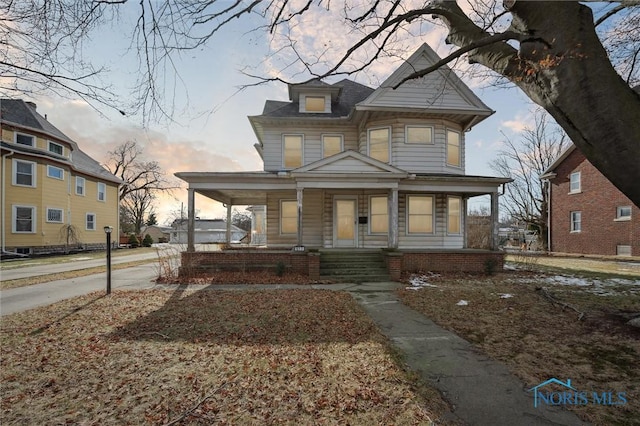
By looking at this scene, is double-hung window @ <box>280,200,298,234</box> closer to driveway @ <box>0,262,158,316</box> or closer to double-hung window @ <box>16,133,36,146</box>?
driveway @ <box>0,262,158,316</box>

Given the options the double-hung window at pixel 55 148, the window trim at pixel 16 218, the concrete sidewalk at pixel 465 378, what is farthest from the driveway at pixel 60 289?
the double-hung window at pixel 55 148

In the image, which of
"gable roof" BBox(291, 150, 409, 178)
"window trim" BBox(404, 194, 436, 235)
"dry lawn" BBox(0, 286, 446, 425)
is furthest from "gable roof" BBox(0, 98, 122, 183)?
"window trim" BBox(404, 194, 436, 235)

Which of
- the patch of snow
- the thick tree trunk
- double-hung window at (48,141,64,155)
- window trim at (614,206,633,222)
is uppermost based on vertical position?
double-hung window at (48,141,64,155)

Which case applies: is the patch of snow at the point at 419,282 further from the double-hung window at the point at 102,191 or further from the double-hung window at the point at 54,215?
the double-hung window at the point at 102,191

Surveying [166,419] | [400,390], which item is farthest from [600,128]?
[166,419]

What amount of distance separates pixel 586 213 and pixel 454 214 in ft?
43.3

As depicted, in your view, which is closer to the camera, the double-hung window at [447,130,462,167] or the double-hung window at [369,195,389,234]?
the double-hung window at [369,195,389,234]

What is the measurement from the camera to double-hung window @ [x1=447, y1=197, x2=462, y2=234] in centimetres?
1355

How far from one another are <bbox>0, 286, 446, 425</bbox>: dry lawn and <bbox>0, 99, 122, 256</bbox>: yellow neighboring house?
17204 millimetres

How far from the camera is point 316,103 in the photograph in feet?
48.9

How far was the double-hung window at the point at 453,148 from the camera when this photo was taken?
13.6m

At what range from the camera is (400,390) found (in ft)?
10.5

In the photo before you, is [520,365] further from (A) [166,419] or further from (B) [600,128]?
(A) [166,419]

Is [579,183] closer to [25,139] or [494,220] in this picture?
[494,220]
